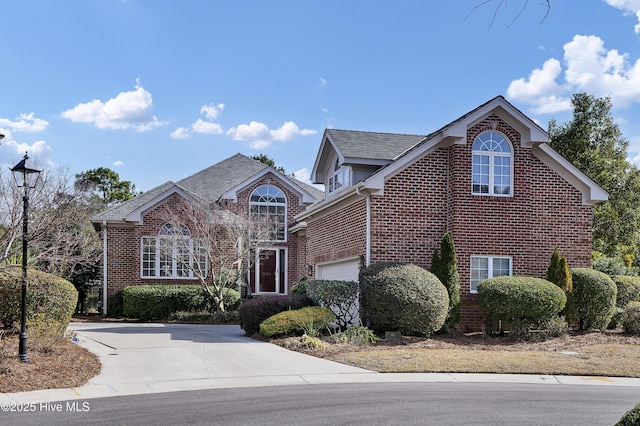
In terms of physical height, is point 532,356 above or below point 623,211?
below

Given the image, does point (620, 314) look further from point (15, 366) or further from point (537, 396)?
point (15, 366)

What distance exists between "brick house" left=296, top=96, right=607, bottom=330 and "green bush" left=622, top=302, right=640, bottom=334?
2.16 meters

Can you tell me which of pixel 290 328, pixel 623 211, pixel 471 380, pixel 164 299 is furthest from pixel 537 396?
pixel 623 211

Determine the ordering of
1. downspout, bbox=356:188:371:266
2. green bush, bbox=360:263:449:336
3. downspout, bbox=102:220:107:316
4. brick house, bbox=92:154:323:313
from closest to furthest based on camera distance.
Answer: green bush, bbox=360:263:449:336
downspout, bbox=356:188:371:266
downspout, bbox=102:220:107:316
brick house, bbox=92:154:323:313

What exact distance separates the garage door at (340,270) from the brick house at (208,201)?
181 inches

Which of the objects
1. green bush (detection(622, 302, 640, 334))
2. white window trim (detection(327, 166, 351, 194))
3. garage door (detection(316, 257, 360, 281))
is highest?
white window trim (detection(327, 166, 351, 194))

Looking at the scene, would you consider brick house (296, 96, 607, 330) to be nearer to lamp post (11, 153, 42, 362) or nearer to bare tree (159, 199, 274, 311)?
bare tree (159, 199, 274, 311)

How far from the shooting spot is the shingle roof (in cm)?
2034

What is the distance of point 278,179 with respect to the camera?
3083 centimetres

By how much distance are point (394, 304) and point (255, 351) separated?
390 centimetres

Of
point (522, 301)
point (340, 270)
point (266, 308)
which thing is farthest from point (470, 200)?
point (266, 308)

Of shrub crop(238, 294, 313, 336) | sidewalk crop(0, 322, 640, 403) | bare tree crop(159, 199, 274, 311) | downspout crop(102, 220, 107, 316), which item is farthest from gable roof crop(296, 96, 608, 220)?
downspout crop(102, 220, 107, 316)

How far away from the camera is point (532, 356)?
14688mm

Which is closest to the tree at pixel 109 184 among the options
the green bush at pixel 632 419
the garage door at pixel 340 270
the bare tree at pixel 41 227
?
the bare tree at pixel 41 227
